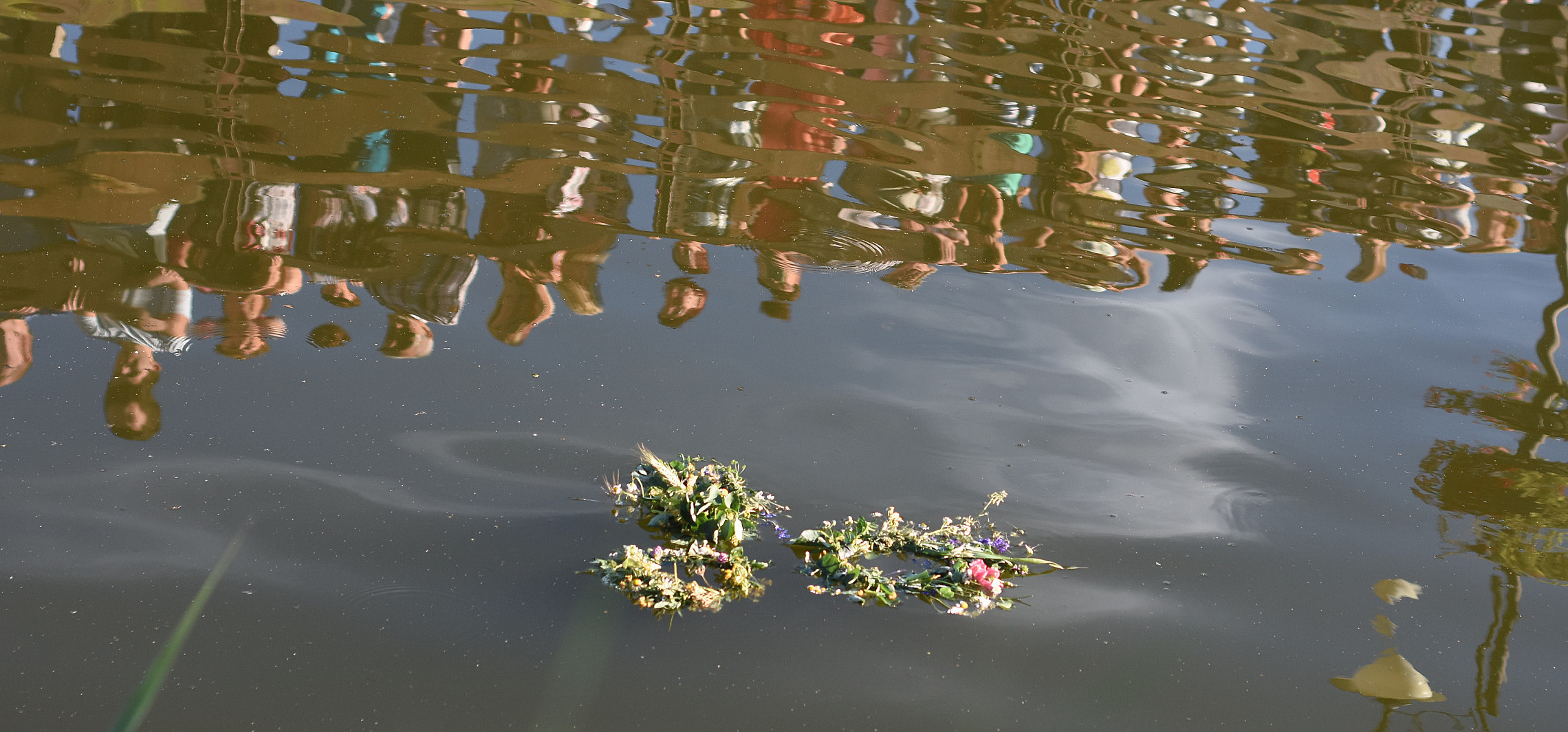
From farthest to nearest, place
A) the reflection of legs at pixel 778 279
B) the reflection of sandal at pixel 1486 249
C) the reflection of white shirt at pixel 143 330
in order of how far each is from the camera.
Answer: the reflection of sandal at pixel 1486 249 → the reflection of legs at pixel 778 279 → the reflection of white shirt at pixel 143 330

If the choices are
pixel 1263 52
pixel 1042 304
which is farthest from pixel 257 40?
pixel 1263 52

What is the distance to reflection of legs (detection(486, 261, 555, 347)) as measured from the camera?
342 cm

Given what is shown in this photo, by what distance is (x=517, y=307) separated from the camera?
356cm

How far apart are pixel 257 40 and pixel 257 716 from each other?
4149 mm

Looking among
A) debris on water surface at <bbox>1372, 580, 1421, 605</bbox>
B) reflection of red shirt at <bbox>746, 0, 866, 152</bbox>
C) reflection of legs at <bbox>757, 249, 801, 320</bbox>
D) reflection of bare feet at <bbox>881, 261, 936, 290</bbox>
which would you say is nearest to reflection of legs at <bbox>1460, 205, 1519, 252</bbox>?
reflection of bare feet at <bbox>881, 261, 936, 290</bbox>

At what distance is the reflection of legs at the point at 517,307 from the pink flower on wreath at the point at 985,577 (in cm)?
163

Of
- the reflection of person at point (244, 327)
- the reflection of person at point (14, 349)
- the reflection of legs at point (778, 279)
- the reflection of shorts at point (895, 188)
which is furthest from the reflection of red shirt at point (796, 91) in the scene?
the reflection of person at point (14, 349)

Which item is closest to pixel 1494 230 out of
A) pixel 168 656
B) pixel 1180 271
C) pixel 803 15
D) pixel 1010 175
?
pixel 1180 271

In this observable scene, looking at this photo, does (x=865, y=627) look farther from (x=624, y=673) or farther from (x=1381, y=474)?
(x=1381, y=474)

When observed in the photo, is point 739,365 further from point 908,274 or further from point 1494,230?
point 1494,230

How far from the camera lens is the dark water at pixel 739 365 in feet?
7.49

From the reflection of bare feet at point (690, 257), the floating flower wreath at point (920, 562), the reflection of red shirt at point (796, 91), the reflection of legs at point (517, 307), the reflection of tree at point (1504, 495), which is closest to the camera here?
the floating flower wreath at point (920, 562)

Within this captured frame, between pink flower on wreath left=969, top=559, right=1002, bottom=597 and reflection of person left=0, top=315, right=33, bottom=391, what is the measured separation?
2.56m

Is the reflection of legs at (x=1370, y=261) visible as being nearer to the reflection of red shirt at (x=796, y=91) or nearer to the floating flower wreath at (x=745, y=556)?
the reflection of red shirt at (x=796, y=91)
